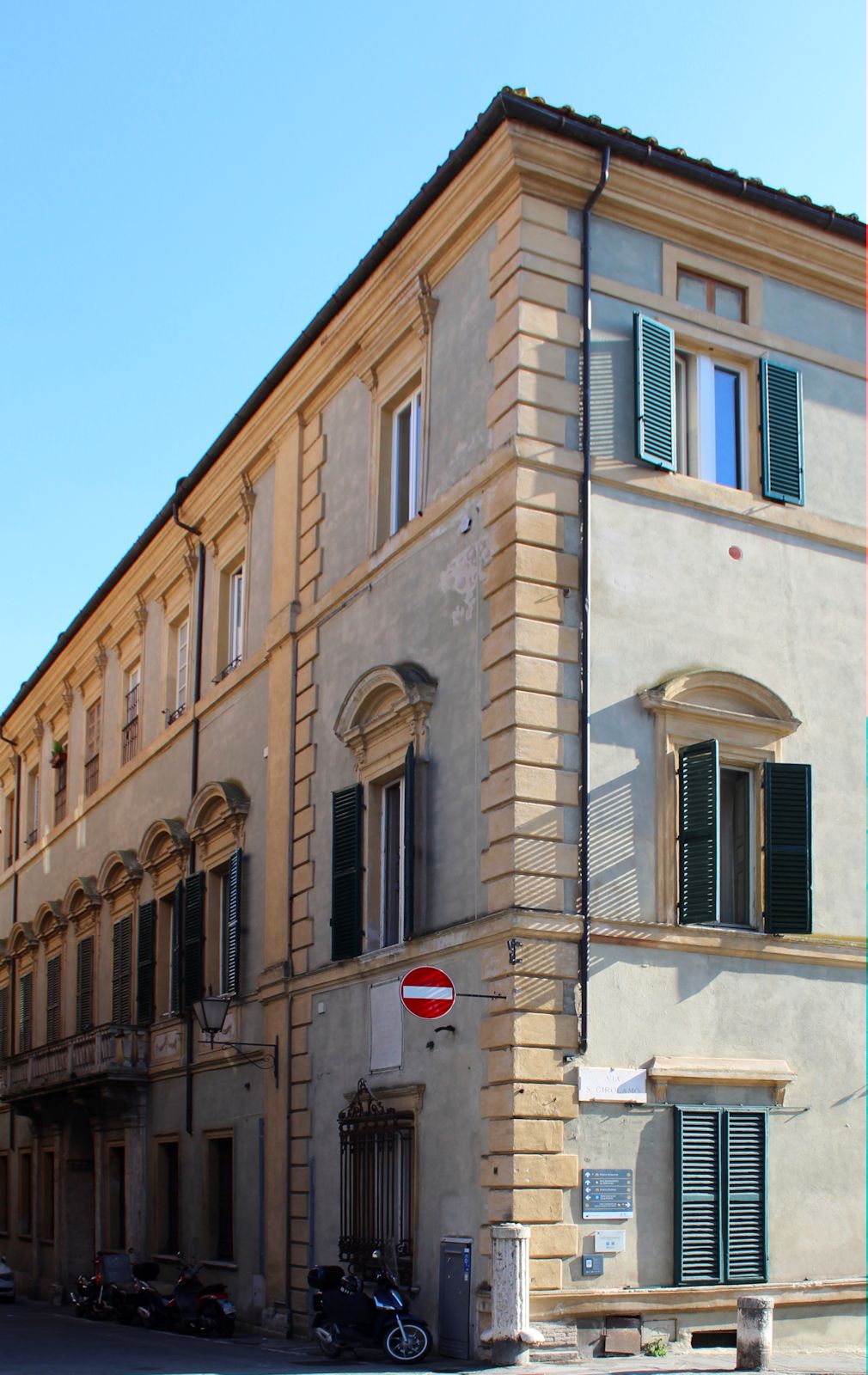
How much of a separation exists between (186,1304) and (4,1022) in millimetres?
17633

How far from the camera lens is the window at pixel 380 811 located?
17391 millimetres

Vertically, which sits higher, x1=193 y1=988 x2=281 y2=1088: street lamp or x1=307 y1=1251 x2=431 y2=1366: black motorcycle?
x1=193 y1=988 x2=281 y2=1088: street lamp

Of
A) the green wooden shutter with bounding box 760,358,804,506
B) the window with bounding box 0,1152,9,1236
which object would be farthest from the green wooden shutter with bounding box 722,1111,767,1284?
the window with bounding box 0,1152,9,1236

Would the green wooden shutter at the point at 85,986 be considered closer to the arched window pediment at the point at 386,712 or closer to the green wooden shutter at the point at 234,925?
the green wooden shutter at the point at 234,925

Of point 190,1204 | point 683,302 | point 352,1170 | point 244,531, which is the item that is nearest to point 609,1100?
point 352,1170

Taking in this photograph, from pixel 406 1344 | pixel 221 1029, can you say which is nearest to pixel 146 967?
pixel 221 1029

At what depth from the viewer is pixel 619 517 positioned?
16.7 metres

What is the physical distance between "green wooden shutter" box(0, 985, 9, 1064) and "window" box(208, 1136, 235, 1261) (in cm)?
1519

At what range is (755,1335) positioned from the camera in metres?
14.3

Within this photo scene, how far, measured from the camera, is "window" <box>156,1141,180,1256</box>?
2434cm

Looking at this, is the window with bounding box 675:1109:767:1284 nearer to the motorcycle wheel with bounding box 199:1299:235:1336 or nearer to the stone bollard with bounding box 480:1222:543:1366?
the stone bollard with bounding box 480:1222:543:1366

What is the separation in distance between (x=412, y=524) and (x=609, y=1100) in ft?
21.2

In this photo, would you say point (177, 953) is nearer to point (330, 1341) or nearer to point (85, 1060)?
point (85, 1060)

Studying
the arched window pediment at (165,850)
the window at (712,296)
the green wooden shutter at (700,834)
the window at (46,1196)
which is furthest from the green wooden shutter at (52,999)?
the window at (712,296)
